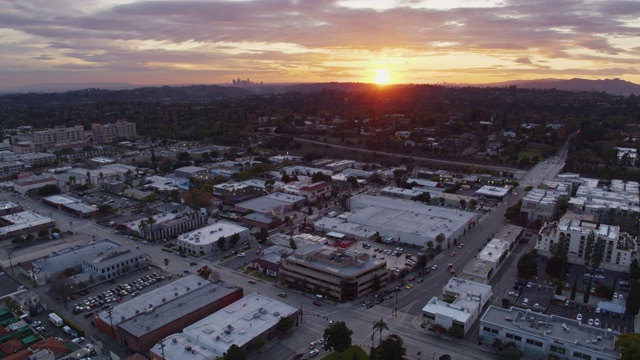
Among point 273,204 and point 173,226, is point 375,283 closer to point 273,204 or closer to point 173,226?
point 273,204

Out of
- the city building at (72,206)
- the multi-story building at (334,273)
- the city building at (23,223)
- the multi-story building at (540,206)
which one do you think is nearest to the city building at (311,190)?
the multi-story building at (334,273)

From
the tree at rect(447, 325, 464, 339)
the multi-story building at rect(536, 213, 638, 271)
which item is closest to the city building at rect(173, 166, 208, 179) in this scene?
the multi-story building at rect(536, 213, 638, 271)

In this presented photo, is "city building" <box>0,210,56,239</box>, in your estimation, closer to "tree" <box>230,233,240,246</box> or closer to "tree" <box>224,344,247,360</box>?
"tree" <box>230,233,240,246</box>

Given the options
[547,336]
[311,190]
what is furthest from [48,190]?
[547,336]

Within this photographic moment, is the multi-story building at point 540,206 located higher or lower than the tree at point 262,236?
higher

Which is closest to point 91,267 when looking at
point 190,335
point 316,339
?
point 190,335

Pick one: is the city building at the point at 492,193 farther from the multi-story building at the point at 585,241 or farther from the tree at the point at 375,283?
the tree at the point at 375,283

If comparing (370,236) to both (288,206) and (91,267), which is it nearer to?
(288,206)
